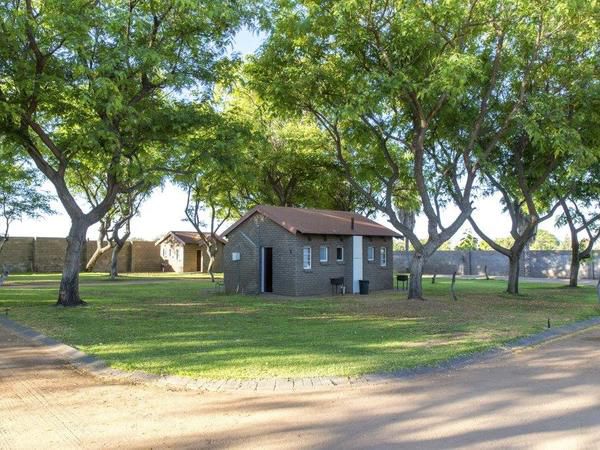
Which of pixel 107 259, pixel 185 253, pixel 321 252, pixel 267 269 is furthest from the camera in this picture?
pixel 185 253

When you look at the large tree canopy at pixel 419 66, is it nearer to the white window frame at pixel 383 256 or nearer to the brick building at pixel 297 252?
the brick building at pixel 297 252

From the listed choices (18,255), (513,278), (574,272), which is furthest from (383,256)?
(18,255)

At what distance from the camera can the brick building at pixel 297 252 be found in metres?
23.6

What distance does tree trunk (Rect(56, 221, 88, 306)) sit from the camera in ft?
57.2

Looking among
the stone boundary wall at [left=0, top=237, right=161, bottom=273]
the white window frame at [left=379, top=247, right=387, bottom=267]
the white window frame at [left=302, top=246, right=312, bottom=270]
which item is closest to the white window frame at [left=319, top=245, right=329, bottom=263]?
the white window frame at [left=302, top=246, right=312, bottom=270]

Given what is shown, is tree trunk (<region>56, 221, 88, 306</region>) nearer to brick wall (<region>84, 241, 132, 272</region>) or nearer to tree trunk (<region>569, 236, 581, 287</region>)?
tree trunk (<region>569, 236, 581, 287</region>)

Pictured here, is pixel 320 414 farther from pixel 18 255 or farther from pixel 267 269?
pixel 18 255

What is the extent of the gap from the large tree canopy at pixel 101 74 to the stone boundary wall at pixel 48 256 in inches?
1104

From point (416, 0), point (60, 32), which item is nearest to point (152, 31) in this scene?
point (60, 32)

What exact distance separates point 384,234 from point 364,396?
21.2 m

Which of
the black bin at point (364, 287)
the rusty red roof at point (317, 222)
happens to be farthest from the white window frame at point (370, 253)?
the black bin at point (364, 287)

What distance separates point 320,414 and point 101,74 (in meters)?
12.1

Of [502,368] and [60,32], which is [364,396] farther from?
[60,32]

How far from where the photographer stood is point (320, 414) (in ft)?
19.7
